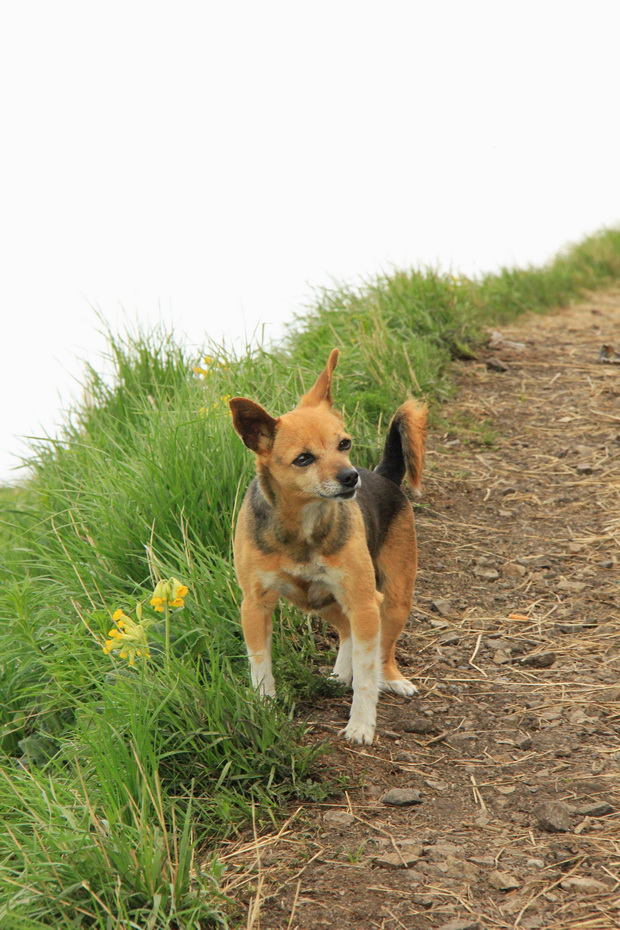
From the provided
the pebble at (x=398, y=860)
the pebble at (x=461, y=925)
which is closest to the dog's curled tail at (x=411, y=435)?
the pebble at (x=398, y=860)

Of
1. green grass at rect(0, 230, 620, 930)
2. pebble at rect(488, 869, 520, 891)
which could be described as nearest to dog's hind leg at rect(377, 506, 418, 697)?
green grass at rect(0, 230, 620, 930)

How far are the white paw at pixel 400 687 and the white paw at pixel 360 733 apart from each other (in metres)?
0.54

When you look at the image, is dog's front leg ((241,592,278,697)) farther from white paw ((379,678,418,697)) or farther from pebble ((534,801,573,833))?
pebble ((534,801,573,833))

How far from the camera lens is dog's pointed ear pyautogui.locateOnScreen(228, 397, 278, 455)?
371 centimetres

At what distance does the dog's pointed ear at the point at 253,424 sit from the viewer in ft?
12.2

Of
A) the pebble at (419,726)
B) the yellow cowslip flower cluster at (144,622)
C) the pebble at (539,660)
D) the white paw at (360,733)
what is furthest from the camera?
the pebble at (539,660)

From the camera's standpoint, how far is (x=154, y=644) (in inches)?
165

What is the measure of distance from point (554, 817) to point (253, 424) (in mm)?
1878

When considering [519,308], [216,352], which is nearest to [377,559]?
[216,352]

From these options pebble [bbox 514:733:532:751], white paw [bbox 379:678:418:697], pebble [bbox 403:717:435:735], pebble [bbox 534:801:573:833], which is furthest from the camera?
white paw [bbox 379:678:418:697]

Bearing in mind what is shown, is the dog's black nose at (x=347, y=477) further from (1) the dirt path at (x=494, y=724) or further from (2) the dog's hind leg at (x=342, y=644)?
(1) the dirt path at (x=494, y=724)

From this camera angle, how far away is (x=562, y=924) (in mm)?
2873

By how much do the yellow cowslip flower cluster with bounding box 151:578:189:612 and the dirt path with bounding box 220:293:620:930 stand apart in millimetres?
898

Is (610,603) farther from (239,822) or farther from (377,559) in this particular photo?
(239,822)
